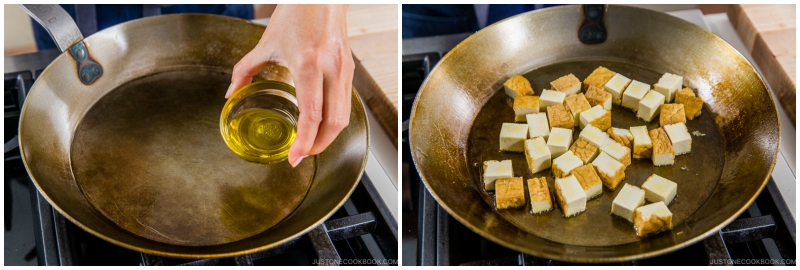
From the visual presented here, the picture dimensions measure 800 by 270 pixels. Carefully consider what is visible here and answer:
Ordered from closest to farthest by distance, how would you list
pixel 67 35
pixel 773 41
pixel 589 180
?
pixel 589 180 → pixel 67 35 → pixel 773 41

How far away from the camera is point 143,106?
1.26 m

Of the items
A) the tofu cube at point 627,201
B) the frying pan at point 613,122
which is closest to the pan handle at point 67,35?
the frying pan at point 613,122

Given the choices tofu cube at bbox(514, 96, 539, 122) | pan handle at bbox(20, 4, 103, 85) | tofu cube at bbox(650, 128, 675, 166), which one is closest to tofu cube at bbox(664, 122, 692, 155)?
tofu cube at bbox(650, 128, 675, 166)

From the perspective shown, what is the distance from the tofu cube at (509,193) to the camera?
1.06 meters

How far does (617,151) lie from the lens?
1.13 m

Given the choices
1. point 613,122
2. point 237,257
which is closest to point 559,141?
point 613,122

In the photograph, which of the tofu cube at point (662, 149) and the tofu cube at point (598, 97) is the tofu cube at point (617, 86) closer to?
the tofu cube at point (598, 97)

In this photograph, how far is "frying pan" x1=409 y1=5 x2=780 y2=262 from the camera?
3.34 feet

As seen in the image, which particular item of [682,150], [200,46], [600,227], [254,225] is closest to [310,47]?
[254,225]

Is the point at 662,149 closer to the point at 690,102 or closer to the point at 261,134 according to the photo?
the point at 690,102

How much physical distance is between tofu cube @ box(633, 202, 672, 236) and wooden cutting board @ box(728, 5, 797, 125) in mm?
409

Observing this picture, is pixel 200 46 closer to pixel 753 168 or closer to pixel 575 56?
pixel 575 56

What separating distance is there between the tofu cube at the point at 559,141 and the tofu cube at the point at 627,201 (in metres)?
0.13

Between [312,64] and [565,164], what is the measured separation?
1.50ft
